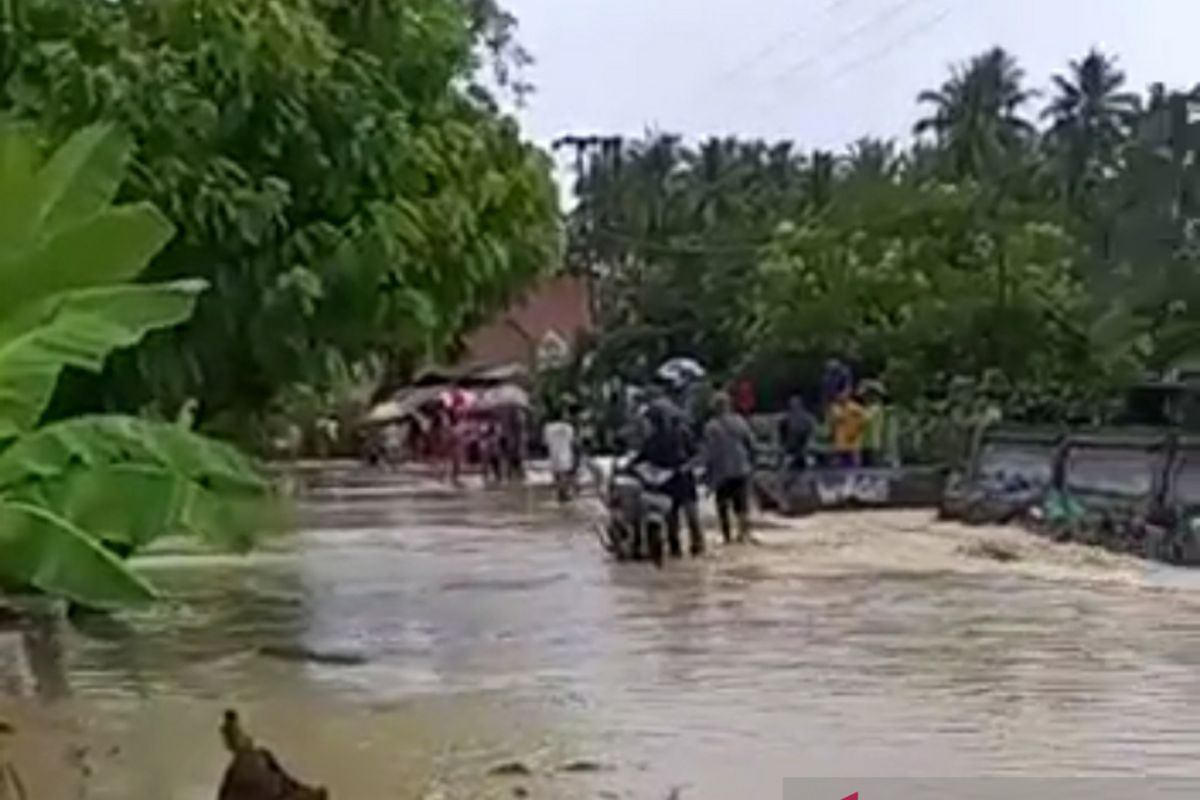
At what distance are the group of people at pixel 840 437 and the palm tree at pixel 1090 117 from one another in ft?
116

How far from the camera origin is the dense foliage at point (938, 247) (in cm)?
4325

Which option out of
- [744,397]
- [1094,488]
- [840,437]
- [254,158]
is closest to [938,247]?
[744,397]

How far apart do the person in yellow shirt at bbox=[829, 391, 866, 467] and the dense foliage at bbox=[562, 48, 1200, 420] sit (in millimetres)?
2056

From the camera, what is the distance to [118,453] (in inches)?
339

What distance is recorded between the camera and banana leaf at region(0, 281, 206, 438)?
7.84 m

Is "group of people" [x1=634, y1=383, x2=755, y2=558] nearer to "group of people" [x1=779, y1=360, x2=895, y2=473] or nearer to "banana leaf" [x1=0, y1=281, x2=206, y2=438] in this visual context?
"group of people" [x1=779, y1=360, x2=895, y2=473]

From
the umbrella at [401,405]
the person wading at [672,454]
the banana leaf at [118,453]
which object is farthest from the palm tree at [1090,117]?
the banana leaf at [118,453]

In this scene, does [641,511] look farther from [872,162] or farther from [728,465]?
[872,162]

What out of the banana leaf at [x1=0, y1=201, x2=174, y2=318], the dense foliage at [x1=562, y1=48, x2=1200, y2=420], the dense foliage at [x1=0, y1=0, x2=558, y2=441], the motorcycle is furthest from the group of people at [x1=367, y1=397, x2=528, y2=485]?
the banana leaf at [x1=0, y1=201, x2=174, y2=318]

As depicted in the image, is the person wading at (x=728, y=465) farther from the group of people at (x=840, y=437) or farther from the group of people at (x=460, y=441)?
the group of people at (x=460, y=441)

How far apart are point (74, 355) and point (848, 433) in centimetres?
2770

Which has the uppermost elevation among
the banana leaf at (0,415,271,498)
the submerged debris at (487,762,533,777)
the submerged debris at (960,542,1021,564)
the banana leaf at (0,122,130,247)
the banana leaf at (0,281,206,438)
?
the banana leaf at (0,122,130,247)

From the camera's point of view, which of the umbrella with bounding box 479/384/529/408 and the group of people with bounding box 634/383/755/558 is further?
the umbrella with bounding box 479/384/529/408

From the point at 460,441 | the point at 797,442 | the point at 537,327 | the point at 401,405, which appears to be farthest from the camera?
the point at 537,327
